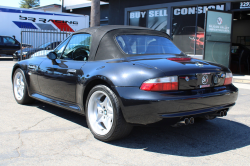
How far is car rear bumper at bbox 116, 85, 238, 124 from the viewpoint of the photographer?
118 inches

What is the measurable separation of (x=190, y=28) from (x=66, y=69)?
35.5 feet

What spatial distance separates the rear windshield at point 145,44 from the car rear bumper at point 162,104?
2.62 feet

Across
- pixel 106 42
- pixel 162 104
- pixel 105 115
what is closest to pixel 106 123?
pixel 105 115

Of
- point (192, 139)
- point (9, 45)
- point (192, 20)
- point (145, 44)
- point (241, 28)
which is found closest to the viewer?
point (192, 139)

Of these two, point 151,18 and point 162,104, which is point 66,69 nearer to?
point 162,104

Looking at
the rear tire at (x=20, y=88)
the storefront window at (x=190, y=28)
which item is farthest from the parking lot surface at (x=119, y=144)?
the storefront window at (x=190, y=28)

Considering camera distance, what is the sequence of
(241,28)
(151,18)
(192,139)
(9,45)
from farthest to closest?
(241,28)
(9,45)
(151,18)
(192,139)

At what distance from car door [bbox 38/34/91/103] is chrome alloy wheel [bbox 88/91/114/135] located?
42cm

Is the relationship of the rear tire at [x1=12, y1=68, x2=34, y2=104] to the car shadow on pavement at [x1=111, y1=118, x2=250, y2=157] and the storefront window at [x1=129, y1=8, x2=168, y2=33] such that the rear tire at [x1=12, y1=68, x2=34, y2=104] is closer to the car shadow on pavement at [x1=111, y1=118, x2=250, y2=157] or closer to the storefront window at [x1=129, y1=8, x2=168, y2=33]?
the car shadow on pavement at [x1=111, y1=118, x2=250, y2=157]

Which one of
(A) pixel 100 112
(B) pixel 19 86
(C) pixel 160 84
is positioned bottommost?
(A) pixel 100 112

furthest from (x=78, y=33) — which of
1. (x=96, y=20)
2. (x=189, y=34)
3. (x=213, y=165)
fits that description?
(x=189, y=34)

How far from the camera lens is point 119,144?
3.40 meters

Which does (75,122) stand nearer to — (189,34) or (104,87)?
(104,87)

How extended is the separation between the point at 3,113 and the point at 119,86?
269 centimetres
